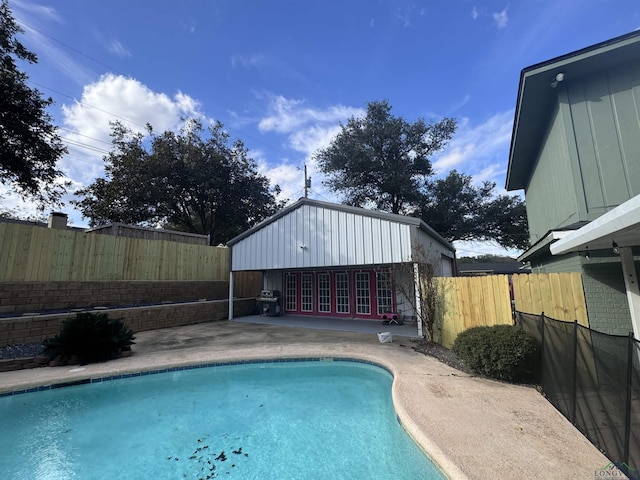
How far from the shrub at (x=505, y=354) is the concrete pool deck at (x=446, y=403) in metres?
0.22

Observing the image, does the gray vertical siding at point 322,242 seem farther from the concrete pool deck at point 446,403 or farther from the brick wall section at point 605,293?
the brick wall section at point 605,293

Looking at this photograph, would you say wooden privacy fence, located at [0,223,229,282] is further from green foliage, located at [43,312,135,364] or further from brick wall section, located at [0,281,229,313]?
green foliage, located at [43,312,135,364]

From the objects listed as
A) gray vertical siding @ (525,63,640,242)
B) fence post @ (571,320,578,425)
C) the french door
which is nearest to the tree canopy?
the french door

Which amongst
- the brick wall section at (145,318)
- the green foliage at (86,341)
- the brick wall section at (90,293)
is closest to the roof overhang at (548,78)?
the green foliage at (86,341)

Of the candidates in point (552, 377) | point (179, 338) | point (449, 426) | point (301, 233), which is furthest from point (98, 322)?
point (552, 377)

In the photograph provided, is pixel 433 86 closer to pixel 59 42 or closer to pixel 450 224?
pixel 450 224

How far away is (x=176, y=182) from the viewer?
19.1 meters

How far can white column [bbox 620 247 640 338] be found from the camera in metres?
4.19

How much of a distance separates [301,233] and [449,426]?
27.2ft

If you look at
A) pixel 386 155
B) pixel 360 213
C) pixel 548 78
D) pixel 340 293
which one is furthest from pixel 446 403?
pixel 386 155

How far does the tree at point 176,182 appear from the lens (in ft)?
59.7

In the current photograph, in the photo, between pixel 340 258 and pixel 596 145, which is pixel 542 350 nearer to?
pixel 596 145

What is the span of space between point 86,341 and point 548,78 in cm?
1096

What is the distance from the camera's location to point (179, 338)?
914 cm
